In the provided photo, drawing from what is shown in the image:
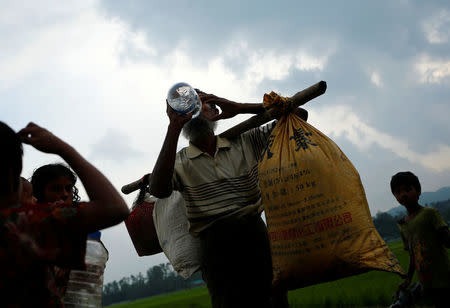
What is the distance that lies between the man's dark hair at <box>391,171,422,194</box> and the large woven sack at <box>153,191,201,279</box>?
232cm

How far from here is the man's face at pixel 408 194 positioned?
4098 mm

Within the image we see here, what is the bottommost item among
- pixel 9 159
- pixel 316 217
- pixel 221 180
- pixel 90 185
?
pixel 316 217

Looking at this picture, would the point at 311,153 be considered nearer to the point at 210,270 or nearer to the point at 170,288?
the point at 210,270

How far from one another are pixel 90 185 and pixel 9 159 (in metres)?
0.26

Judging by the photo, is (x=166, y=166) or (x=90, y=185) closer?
(x=90, y=185)

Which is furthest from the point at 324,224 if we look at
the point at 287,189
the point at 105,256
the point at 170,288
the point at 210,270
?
the point at 170,288

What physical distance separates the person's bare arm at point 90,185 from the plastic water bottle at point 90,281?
0.95 m

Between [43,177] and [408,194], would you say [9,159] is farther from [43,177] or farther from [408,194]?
[408,194]

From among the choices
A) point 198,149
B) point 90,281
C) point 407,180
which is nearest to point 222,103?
point 198,149

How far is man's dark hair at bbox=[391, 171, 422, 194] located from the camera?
161 inches

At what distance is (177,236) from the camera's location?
298cm

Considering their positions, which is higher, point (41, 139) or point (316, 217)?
point (41, 139)

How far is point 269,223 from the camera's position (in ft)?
7.92

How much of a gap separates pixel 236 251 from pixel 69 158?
5.32 ft
